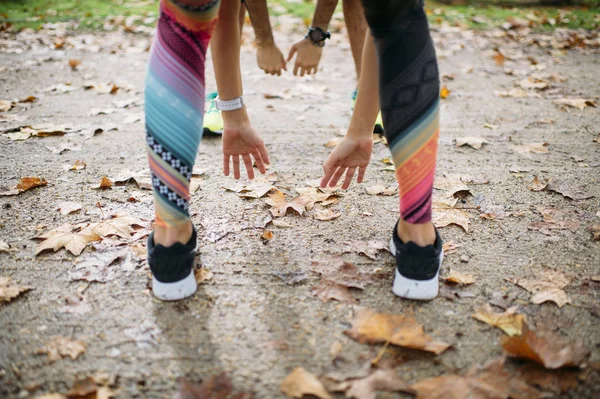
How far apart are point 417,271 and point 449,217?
54 cm

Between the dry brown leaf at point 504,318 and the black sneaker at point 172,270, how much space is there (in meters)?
0.82

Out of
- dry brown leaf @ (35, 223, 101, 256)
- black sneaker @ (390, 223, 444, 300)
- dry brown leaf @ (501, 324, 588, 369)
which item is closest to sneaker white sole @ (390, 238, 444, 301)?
black sneaker @ (390, 223, 444, 300)

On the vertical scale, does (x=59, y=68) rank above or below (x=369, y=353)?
below

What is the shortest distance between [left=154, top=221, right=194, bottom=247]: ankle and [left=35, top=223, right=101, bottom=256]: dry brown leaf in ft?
1.45

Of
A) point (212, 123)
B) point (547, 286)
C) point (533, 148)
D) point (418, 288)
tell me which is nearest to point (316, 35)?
point (212, 123)

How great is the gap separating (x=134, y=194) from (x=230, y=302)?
0.87 metres

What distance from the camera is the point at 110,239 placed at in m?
1.58

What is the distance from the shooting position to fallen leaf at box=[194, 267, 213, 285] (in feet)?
4.45

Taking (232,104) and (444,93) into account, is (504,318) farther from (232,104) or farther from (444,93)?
(444,93)

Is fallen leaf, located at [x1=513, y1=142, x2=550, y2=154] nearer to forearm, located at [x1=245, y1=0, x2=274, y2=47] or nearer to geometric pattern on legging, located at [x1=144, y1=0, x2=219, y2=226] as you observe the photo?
forearm, located at [x1=245, y1=0, x2=274, y2=47]

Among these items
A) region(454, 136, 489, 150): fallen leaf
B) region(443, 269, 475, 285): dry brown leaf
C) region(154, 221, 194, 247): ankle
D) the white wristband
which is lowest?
region(454, 136, 489, 150): fallen leaf

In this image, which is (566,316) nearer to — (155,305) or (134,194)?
(155,305)

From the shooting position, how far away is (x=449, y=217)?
1710mm

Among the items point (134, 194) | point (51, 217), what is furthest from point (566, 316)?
point (51, 217)
